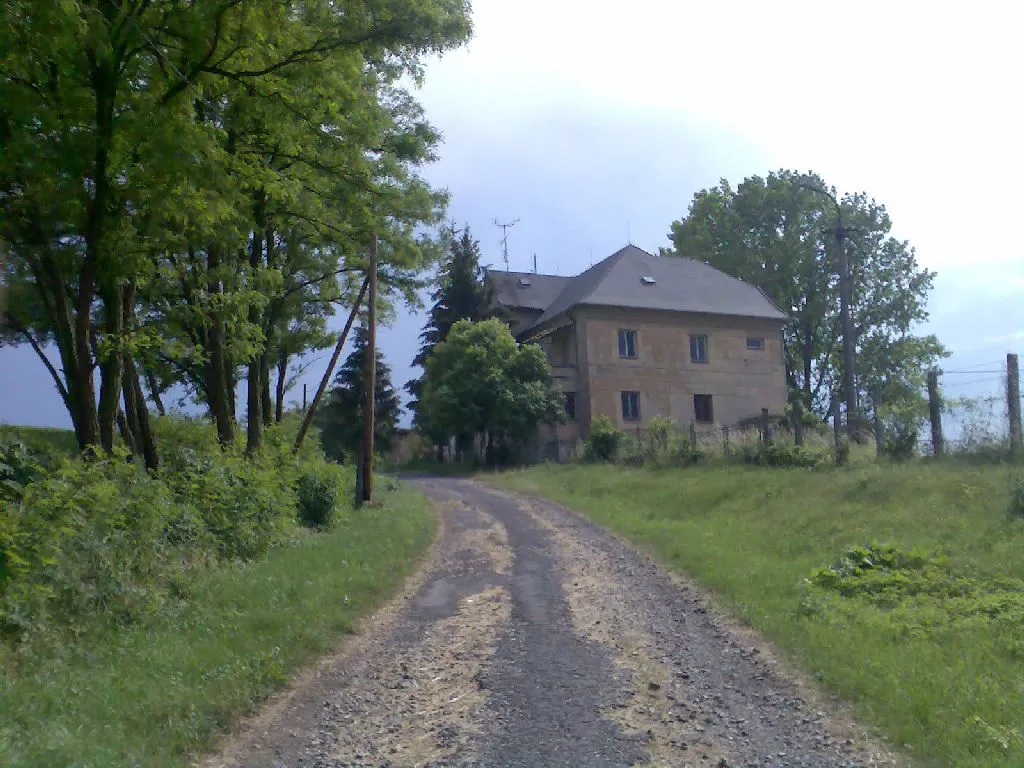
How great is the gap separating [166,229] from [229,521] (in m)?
4.52

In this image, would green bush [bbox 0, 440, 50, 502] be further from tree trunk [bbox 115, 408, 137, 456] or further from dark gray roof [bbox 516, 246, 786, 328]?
dark gray roof [bbox 516, 246, 786, 328]

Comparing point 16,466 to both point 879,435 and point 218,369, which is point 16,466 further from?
point 879,435

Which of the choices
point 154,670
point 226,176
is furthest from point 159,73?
point 154,670

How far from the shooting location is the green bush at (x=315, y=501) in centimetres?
1814

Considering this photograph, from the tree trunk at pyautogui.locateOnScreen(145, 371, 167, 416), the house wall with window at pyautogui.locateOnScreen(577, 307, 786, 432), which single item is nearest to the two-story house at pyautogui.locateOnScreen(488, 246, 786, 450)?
the house wall with window at pyautogui.locateOnScreen(577, 307, 786, 432)

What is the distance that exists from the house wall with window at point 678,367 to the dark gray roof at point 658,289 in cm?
52

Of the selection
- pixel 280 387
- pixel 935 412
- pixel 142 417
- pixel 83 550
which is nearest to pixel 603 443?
pixel 280 387

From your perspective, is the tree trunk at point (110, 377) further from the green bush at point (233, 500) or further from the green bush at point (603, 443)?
the green bush at point (603, 443)

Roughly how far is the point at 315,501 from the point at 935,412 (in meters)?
13.0

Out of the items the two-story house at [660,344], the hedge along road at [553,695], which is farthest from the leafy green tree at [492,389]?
the hedge along road at [553,695]

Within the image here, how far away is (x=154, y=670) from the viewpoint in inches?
293

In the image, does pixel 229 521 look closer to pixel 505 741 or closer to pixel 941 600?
pixel 505 741

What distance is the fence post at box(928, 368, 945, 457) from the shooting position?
62.9 feet

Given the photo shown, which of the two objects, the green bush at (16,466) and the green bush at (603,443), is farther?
the green bush at (603,443)
